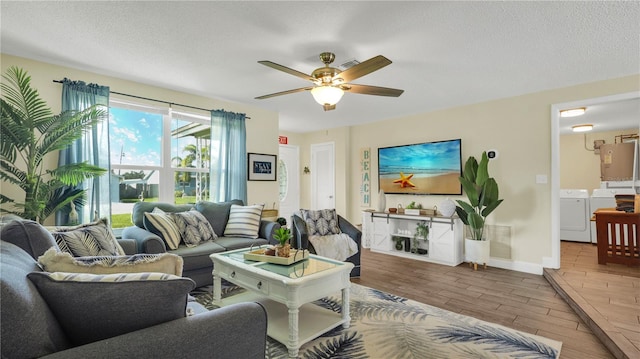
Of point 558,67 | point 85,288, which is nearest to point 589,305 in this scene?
point 558,67

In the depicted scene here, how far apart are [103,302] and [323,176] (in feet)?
19.1

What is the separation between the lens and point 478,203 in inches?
161

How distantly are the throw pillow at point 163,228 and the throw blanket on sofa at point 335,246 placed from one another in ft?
4.85

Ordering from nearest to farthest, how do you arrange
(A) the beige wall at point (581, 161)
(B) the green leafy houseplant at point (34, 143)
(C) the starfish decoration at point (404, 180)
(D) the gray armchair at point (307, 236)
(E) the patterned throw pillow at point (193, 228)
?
(B) the green leafy houseplant at point (34, 143) → (E) the patterned throw pillow at point (193, 228) → (D) the gray armchair at point (307, 236) → (C) the starfish decoration at point (404, 180) → (A) the beige wall at point (581, 161)

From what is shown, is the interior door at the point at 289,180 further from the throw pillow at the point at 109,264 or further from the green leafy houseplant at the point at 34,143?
the throw pillow at the point at 109,264

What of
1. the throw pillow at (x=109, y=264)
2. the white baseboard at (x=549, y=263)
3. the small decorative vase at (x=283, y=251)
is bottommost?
the white baseboard at (x=549, y=263)

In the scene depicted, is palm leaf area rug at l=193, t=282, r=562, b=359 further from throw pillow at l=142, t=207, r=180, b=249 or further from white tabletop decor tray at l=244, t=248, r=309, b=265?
throw pillow at l=142, t=207, r=180, b=249

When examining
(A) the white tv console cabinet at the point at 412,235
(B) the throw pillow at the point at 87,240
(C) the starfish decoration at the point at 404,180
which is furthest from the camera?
(C) the starfish decoration at the point at 404,180

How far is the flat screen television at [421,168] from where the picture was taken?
185 inches

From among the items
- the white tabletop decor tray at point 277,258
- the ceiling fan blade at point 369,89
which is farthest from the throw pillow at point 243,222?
the ceiling fan blade at point 369,89

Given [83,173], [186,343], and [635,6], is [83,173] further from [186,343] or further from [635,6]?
[635,6]

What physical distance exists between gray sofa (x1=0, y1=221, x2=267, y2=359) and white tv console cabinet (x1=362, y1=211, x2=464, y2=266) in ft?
12.5

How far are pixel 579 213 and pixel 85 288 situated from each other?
23.7 ft

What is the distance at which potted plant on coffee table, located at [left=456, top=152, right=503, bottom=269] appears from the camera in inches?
159
